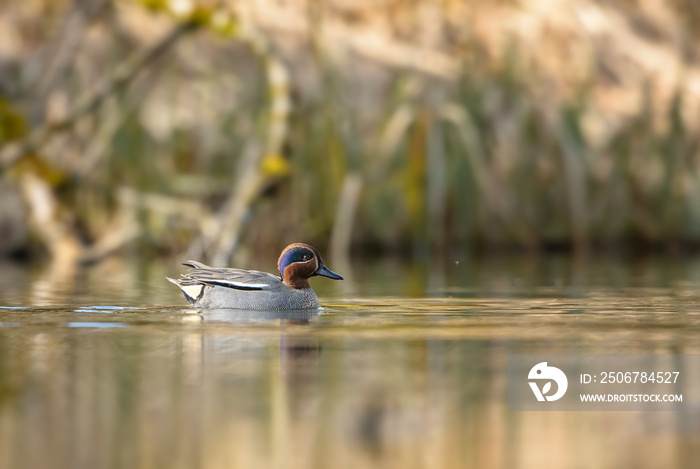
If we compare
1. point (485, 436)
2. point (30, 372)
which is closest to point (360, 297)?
point (30, 372)

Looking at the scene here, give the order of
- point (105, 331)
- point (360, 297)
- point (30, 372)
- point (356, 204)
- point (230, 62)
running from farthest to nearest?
point (230, 62)
point (356, 204)
point (360, 297)
point (105, 331)
point (30, 372)

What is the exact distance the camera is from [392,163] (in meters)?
12.5

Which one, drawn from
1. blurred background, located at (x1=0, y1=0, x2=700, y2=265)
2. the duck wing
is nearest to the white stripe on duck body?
the duck wing

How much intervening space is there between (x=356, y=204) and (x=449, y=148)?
45.1 inches

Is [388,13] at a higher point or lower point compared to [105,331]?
higher

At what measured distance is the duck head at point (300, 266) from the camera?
731 cm

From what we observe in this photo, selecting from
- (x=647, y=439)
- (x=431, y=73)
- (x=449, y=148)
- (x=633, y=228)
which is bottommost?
(x=647, y=439)

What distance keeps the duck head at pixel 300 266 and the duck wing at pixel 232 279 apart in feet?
0.70

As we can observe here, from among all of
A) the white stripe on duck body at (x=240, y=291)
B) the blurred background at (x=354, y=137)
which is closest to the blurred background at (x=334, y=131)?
the blurred background at (x=354, y=137)

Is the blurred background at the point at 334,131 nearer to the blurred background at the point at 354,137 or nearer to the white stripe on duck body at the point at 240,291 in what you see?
the blurred background at the point at 354,137

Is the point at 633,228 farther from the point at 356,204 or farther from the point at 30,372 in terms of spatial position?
the point at 30,372

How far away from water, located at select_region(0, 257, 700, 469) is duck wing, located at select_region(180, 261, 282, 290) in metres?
0.18

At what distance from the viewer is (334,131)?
12695mm

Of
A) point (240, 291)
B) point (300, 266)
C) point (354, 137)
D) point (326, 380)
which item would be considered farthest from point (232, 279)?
point (354, 137)
